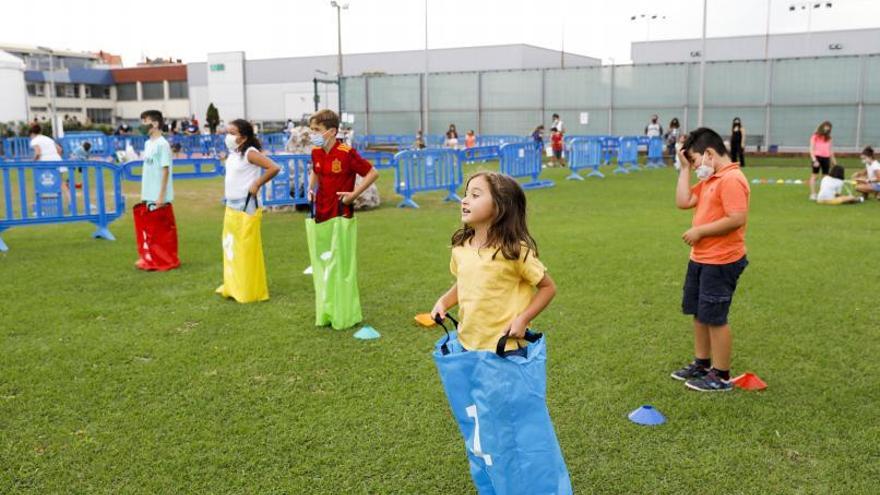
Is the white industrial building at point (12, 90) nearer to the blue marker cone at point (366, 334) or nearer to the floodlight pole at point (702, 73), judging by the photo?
the floodlight pole at point (702, 73)

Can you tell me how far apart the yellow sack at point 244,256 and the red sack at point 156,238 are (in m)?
1.96

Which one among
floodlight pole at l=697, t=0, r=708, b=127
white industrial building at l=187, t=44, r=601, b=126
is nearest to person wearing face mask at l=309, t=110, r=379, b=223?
floodlight pole at l=697, t=0, r=708, b=127

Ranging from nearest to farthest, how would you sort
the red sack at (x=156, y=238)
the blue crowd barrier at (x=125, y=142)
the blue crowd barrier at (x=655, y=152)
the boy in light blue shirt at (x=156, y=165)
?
the boy in light blue shirt at (x=156, y=165)
the red sack at (x=156, y=238)
the blue crowd barrier at (x=655, y=152)
the blue crowd barrier at (x=125, y=142)

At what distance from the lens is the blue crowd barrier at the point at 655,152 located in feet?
86.2

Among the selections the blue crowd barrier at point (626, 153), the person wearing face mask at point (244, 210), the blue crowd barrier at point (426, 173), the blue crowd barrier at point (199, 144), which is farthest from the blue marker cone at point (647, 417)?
the blue crowd barrier at point (199, 144)

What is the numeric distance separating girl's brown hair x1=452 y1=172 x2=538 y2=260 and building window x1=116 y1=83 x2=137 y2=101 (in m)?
87.1

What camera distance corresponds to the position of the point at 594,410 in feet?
15.3

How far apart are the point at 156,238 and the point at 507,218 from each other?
6899mm

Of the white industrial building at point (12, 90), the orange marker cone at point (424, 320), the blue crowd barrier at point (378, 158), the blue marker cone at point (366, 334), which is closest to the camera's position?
the blue marker cone at point (366, 334)

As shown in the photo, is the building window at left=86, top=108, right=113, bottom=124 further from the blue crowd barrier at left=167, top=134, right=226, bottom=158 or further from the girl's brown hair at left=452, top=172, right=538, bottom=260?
the girl's brown hair at left=452, top=172, right=538, bottom=260

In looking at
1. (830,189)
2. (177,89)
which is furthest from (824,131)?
(177,89)

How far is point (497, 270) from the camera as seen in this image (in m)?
3.22

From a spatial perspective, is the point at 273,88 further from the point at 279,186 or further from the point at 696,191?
the point at 696,191

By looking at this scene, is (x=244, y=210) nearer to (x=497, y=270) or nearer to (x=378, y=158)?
(x=497, y=270)
